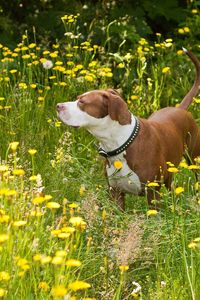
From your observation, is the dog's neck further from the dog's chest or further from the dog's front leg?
the dog's front leg

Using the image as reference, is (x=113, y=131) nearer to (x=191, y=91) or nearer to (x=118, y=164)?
(x=118, y=164)

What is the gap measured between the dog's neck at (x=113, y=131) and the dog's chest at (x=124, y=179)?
0.10 meters

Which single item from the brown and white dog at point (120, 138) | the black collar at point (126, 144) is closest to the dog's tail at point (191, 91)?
the brown and white dog at point (120, 138)

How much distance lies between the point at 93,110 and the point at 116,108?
0.41ft

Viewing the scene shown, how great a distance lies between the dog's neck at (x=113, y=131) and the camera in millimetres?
4246

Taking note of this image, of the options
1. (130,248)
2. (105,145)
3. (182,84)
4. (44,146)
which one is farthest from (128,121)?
(182,84)

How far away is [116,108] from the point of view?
4.20m

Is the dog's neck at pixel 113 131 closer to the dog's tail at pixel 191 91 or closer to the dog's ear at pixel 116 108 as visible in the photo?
the dog's ear at pixel 116 108

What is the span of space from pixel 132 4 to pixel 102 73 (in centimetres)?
208

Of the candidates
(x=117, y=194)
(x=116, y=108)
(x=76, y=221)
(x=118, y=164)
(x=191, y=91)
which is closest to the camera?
(x=76, y=221)

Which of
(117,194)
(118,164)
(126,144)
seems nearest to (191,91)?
(126,144)

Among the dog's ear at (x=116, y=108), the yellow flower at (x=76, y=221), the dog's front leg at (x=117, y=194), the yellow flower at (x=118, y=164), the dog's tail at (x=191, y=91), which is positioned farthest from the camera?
the dog's tail at (x=191, y=91)

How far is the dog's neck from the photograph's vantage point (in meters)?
4.25

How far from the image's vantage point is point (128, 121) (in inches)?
168
